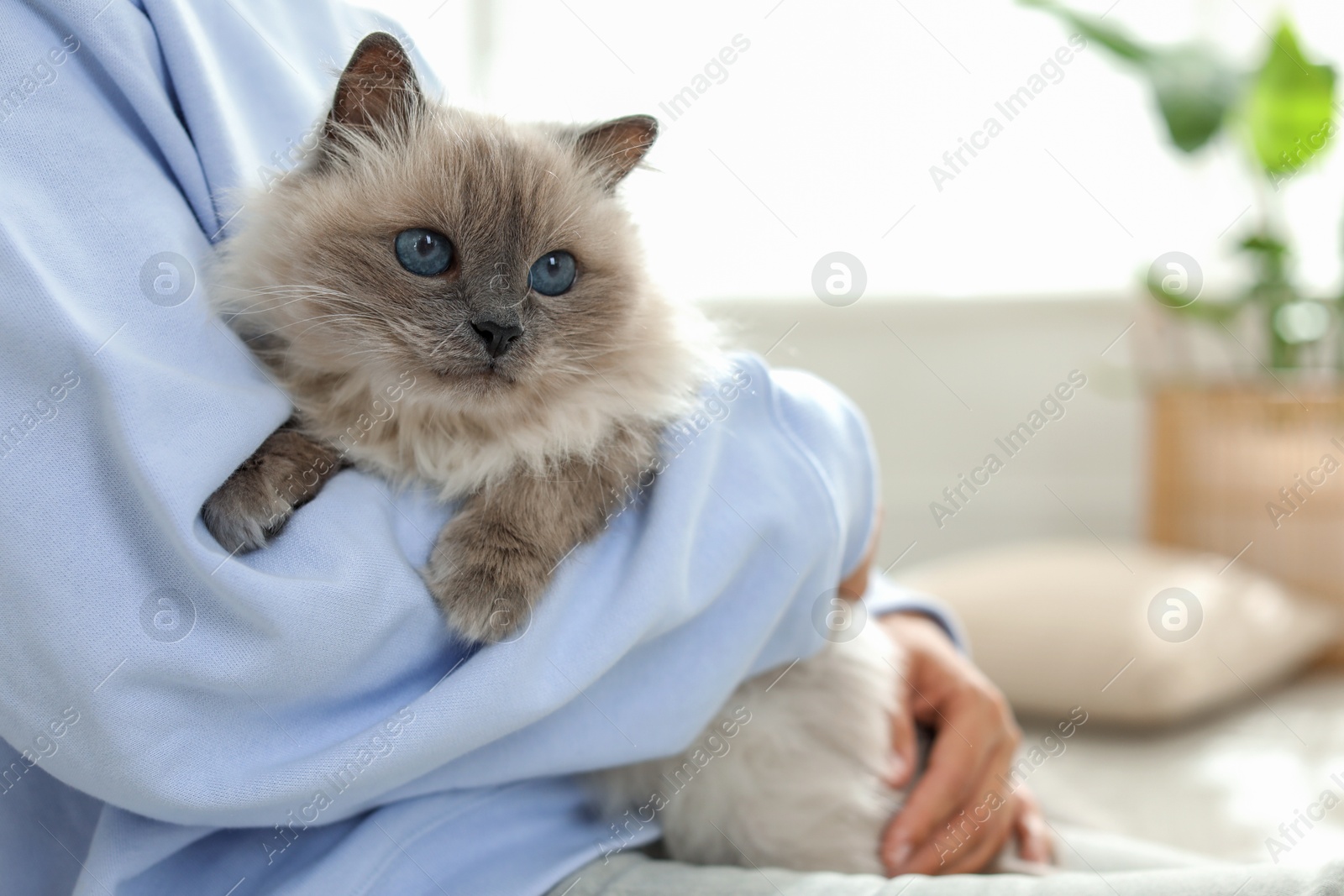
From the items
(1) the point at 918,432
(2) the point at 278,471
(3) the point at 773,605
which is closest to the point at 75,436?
(2) the point at 278,471

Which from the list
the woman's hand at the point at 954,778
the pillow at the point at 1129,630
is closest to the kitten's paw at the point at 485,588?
the woman's hand at the point at 954,778

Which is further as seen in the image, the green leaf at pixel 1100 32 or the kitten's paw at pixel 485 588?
the green leaf at pixel 1100 32

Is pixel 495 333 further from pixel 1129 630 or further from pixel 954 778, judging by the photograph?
pixel 1129 630

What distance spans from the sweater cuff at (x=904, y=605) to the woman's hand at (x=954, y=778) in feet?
0.16

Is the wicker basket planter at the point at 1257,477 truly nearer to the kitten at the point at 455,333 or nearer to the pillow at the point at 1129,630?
the pillow at the point at 1129,630

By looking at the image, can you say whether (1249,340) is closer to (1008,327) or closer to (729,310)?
(1008,327)

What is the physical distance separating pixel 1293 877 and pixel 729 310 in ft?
8.54

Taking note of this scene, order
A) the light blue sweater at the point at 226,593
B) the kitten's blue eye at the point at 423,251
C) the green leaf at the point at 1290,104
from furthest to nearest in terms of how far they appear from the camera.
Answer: the green leaf at the point at 1290,104 → the kitten's blue eye at the point at 423,251 → the light blue sweater at the point at 226,593

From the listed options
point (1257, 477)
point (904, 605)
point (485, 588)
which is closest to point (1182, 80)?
point (1257, 477)

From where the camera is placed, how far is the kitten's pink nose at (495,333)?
3.05ft

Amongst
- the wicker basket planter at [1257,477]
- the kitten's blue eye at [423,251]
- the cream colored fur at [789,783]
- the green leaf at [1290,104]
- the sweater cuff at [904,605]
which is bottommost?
the cream colored fur at [789,783]

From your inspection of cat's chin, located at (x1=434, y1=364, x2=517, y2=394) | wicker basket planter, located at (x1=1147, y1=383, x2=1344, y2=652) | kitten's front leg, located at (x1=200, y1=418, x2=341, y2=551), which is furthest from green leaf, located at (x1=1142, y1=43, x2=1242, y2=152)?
kitten's front leg, located at (x1=200, y1=418, x2=341, y2=551)

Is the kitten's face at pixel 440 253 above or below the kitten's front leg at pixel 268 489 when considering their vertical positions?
above

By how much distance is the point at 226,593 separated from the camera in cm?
74
